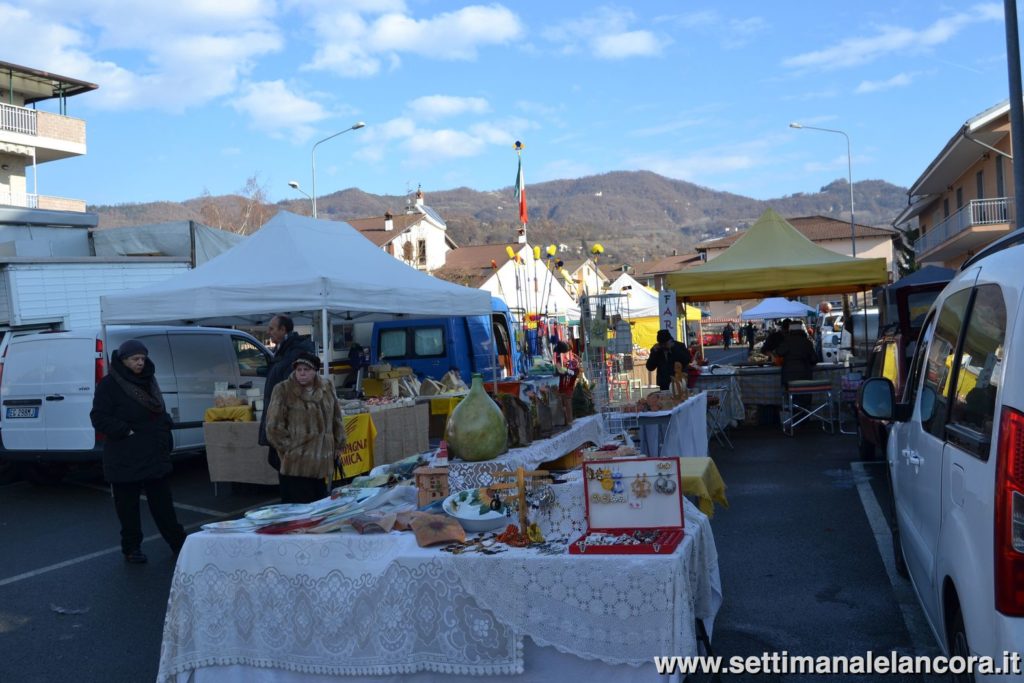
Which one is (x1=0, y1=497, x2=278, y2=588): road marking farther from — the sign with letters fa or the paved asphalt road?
the sign with letters fa

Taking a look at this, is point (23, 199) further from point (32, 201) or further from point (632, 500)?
point (632, 500)

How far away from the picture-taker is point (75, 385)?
978cm

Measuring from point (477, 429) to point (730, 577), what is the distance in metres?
2.41

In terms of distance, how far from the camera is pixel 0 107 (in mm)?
31828

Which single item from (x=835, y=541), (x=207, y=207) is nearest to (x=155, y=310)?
(x=835, y=541)

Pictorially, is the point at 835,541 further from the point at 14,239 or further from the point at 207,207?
the point at 207,207

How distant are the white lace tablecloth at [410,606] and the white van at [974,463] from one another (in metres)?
0.91

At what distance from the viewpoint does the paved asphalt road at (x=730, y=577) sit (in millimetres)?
4762

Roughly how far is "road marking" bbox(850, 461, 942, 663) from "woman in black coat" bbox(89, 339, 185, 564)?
5214mm

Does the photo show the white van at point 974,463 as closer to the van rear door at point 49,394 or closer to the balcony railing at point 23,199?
the van rear door at point 49,394

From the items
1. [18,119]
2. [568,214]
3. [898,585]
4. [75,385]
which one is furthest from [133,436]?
[568,214]

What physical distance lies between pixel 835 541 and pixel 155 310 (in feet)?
22.3

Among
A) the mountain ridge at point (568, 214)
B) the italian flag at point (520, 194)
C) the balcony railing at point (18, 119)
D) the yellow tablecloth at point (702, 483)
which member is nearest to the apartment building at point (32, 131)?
the balcony railing at point (18, 119)

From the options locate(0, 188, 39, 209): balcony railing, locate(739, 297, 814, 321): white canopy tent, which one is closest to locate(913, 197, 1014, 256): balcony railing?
locate(739, 297, 814, 321): white canopy tent
